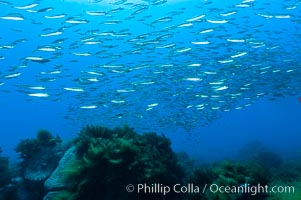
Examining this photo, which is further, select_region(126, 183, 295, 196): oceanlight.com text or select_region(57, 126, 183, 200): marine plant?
select_region(57, 126, 183, 200): marine plant

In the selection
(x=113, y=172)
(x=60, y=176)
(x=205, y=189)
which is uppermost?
(x=113, y=172)

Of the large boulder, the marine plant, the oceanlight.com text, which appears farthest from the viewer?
the large boulder

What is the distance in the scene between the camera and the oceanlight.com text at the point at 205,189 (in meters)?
6.62

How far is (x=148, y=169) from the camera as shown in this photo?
754 cm

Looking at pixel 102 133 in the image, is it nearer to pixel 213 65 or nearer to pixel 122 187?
pixel 122 187

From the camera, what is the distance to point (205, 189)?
23.9 ft

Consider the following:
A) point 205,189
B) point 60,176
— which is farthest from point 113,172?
point 60,176

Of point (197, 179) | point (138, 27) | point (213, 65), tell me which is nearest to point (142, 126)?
point (213, 65)

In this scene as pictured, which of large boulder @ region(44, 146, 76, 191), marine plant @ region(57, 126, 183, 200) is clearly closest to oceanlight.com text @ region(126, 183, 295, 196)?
marine plant @ region(57, 126, 183, 200)

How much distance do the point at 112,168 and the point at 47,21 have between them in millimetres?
54330

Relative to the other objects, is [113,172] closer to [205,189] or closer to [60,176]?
[205,189]

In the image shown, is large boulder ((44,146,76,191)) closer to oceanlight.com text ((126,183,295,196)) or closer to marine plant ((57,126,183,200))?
marine plant ((57,126,183,200))

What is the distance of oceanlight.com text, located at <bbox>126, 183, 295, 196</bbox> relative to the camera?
21.7 ft

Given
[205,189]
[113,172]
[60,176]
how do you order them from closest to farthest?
[205,189] → [113,172] → [60,176]
